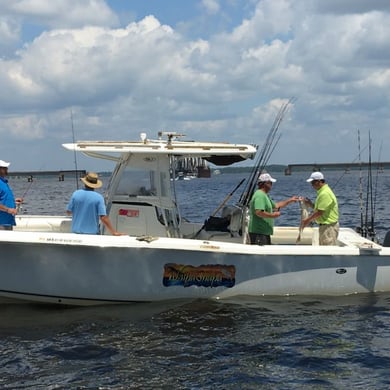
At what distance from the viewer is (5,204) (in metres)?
8.57

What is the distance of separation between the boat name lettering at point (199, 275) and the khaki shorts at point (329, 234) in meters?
1.62

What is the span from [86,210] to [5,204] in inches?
48.1

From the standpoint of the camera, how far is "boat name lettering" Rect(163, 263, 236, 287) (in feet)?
27.2

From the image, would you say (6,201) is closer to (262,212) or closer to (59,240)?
(59,240)

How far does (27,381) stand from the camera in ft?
20.2

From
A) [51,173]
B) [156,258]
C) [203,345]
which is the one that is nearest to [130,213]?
[156,258]

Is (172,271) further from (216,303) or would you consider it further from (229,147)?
(229,147)

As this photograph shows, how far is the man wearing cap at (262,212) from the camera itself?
875 cm

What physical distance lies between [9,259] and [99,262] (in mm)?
1169

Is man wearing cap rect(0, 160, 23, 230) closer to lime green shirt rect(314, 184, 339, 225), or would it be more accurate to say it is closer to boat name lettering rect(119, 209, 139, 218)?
boat name lettering rect(119, 209, 139, 218)

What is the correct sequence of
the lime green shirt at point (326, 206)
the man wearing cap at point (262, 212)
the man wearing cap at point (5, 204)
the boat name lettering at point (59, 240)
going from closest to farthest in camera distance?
the boat name lettering at point (59, 240) < the man wearing cap at point (5, 204) < the man wearing cap at point (262, 212) < the lime green shirt at point (326, 206)

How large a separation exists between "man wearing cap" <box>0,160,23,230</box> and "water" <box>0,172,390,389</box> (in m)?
1.19

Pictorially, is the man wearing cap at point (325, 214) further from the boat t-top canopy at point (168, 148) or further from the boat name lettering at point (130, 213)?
the boat name lettering at point (130, 213)

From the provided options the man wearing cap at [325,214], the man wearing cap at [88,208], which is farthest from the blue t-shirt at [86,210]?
the man wearing cap at [325,214]
